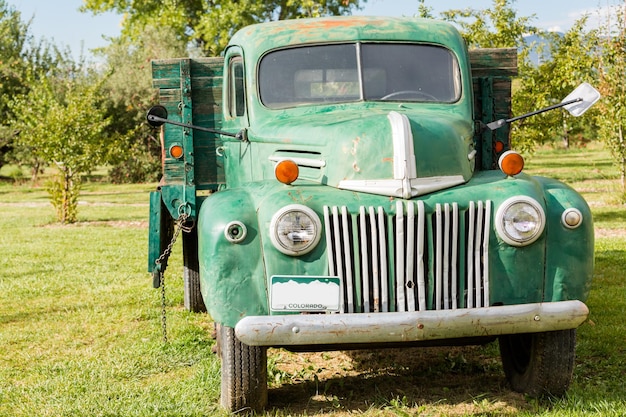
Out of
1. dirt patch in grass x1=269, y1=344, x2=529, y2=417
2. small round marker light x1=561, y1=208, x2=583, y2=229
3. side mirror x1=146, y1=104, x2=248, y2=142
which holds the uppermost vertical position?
side mirror x1=146, y1=104, x2=248, y2=142

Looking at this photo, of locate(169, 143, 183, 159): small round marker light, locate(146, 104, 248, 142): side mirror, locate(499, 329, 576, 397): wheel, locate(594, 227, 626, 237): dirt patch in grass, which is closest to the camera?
locate(499, 329, 576, 397): wheel

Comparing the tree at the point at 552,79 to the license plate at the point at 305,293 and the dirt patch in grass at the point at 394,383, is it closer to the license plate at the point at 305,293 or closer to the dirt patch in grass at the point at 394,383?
the dirt patch in grass at the point at 394,383

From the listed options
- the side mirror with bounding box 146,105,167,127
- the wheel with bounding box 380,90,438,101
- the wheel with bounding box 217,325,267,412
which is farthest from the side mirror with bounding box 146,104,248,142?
the wheel with bounding box 217,325,267,412

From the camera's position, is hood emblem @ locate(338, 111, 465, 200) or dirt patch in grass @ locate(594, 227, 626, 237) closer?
hood emblem @ locate(338, 111, 465, 200)

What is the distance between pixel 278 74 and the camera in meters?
5.50

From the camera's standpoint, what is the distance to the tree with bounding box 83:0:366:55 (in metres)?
30.3

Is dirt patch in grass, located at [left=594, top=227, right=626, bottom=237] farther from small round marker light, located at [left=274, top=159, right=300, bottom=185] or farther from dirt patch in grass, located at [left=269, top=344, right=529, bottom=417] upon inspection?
small round marker light, located at [left=274, top=159, right=300, bottom=185]

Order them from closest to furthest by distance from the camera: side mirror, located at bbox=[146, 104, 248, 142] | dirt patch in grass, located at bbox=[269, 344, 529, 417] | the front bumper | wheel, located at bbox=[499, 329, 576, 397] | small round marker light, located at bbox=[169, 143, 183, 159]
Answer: the front bumper → wheel, located at bbox=[499, 329, 576, 397] → dirt patch in grass, located at bbox=[269, 344, 529, 417] → side mirror, located at bbox=[146, 104, 248, 142] → small round marker light, located at bbox=[169, 143, 183, 159]

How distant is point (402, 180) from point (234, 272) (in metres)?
0.98

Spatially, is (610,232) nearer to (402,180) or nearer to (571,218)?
(571,218)

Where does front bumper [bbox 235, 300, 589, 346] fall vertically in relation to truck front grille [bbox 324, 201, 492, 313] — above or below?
below

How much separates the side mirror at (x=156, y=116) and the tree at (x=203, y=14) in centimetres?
2430

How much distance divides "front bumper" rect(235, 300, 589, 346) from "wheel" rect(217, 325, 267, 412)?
42 cm

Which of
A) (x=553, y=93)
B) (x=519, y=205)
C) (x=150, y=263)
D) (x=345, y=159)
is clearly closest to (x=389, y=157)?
(x=345, y=159)
